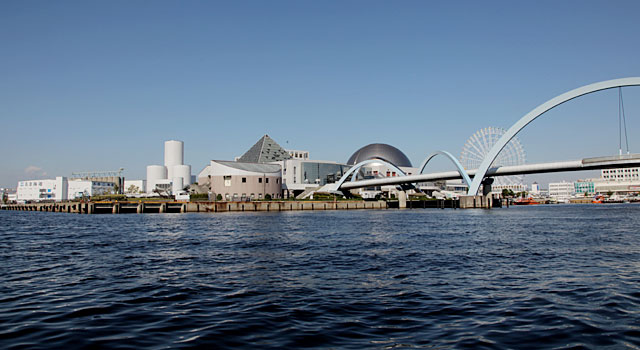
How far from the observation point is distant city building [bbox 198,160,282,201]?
128125 millimetres

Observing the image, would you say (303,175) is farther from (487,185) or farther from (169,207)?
(169,207)

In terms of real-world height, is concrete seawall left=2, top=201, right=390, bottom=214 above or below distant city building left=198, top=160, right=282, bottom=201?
below

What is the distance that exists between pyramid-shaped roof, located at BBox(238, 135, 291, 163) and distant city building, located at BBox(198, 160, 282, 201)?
3617 centimetres

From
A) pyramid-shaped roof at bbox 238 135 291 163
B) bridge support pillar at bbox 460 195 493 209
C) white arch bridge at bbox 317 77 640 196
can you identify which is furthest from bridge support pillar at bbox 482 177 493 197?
pyramid-shaped roof at bbox 238 135 291 163

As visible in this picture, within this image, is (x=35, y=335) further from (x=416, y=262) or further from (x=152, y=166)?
(x=152, y=166)

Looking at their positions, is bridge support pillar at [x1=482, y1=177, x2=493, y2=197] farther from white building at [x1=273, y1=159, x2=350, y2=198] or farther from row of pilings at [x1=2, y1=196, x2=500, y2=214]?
white building at [x1=273, y1=159, x2=350, y2=198]

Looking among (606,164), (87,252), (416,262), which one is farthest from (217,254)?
(606,164)

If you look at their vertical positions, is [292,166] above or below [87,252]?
above

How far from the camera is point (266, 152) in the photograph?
17225 cm

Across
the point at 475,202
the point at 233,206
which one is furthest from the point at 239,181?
the point at 475,202

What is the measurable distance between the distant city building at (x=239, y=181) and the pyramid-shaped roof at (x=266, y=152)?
36167 mm

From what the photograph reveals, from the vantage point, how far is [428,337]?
8.51 meters

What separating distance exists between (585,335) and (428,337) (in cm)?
313

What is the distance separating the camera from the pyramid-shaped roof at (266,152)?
170875mm
